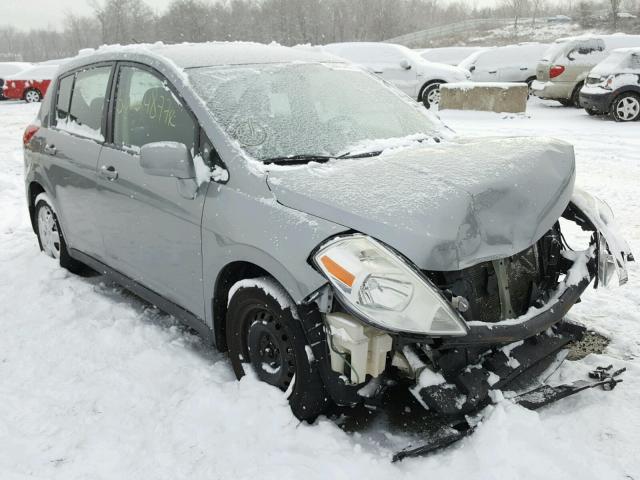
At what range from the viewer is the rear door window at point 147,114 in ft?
10.9

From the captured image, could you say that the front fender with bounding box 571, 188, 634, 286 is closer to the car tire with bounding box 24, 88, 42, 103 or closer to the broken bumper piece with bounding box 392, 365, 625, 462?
the broken bumper piece with bounding box 392, 365, 625, 462

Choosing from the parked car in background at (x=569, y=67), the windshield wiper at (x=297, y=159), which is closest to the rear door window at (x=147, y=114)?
the windshield wiper at (x=297, y=159)

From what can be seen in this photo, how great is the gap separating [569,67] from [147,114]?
13810 millimetres

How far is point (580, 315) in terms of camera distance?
13.1ft

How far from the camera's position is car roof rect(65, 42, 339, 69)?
3.61 meters

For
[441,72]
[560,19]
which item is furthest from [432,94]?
[560,19]

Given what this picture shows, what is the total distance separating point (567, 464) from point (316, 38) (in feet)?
225

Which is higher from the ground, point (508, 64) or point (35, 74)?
point (508, 64)

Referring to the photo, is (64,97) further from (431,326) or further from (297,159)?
(431,326)

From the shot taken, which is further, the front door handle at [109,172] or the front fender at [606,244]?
the front door handle at [109,172]

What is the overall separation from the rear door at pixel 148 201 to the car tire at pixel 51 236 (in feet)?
3.22

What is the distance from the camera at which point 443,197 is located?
8.34 feet

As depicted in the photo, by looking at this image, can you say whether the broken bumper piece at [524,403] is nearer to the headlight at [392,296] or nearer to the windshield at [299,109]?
the headlight at [392,296]

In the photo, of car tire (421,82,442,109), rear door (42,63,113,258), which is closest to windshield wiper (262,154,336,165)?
rear door (42,63,113,258)
